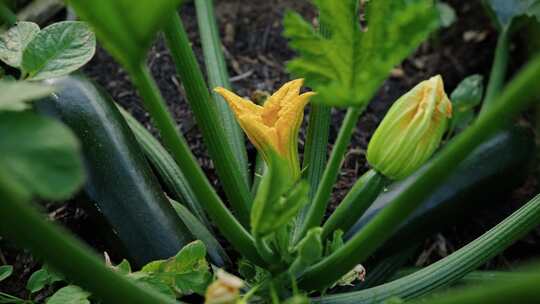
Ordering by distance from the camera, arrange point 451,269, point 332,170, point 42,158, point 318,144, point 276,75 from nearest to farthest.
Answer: point 42,158
point 332,170
point 451,269
point 318,144
point 276,75

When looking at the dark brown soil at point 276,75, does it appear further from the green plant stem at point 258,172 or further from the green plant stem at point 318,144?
the green plant stem at point 318,144

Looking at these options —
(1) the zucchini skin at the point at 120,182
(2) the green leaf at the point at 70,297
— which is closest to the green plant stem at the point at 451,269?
(1) the zucchini skin at the point at 120,182

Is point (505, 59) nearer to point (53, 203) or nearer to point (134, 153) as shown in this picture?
point (134, 153)

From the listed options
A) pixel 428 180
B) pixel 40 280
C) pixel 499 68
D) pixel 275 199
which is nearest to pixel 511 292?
pixel 428 180

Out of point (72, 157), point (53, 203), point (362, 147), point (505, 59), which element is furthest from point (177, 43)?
point (505, 59)

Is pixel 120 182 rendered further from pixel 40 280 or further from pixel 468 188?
pixel 468 188

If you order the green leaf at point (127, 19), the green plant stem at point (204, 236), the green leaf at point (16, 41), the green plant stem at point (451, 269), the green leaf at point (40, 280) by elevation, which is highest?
the green leaf at point (127, 19)
